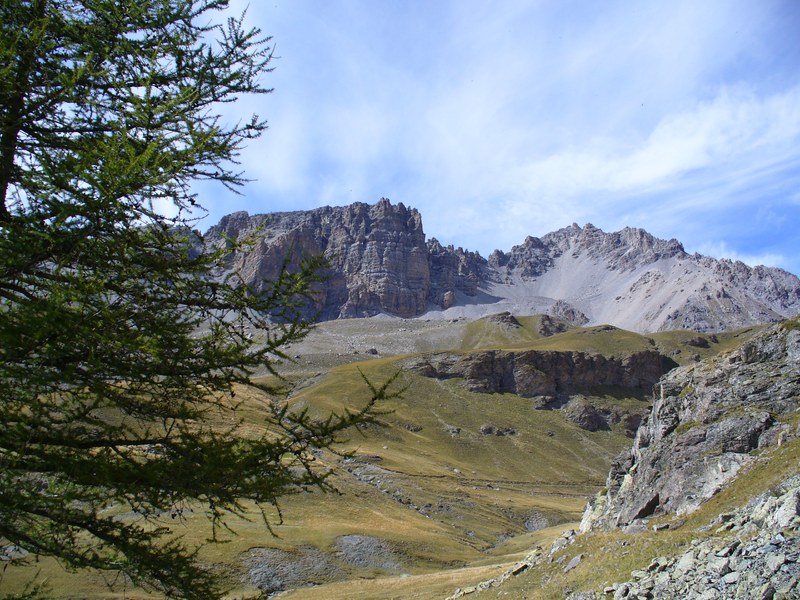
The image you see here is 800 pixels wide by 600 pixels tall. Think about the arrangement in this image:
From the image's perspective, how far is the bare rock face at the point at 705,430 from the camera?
25781 millimetres

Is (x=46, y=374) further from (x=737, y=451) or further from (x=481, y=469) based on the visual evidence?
(x=481, y=469)

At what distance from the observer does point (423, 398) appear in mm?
153500

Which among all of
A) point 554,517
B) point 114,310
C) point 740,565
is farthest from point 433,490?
point 114,310

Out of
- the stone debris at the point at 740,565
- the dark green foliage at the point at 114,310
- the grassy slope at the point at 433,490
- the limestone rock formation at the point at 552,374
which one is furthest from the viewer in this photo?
the limestone rock formation at the point at 552,374

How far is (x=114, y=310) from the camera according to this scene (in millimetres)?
6582

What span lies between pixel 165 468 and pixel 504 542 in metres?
65.3

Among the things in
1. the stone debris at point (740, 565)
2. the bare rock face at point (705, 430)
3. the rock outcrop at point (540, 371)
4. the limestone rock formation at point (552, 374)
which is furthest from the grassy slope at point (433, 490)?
the bare rock face at point (705, 430)

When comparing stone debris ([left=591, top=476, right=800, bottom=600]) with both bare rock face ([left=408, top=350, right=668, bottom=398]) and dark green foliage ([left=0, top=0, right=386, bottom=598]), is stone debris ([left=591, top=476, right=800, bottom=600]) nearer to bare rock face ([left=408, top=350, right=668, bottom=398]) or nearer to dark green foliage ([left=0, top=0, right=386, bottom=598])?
dark green foliage ([left=0, top=0, right=386, bottom=598])

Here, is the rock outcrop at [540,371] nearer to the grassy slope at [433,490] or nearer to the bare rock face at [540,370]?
the bare rock face at [540,370]

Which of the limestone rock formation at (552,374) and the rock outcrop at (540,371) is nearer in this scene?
the limestone rock formation at (552,374)

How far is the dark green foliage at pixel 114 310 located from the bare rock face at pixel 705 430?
903 inches

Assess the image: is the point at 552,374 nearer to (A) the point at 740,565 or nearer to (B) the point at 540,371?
(B) the point at 540,371

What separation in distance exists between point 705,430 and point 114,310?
3121 centimetres

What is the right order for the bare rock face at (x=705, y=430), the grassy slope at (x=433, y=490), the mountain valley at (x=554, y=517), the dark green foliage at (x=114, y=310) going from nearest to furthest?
the dark green foliage at (x=114, y=310)
the mountain valley at (x=554, y=517)
the bare rock face at (x=705, y=430)
the grassy slope at (x=433, y=490)
